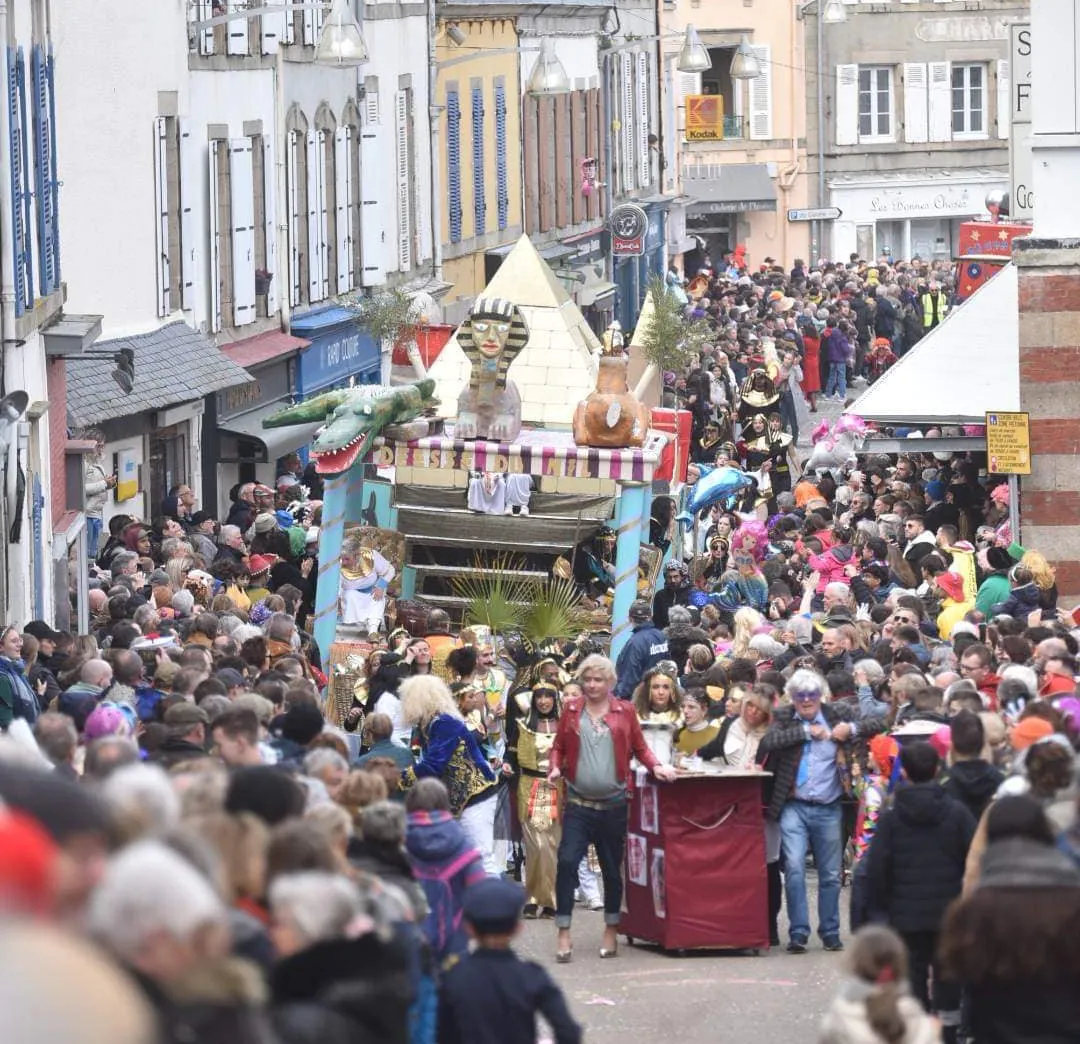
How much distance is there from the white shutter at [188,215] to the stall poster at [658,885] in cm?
1464

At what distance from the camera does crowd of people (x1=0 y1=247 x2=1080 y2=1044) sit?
6168 millimetres

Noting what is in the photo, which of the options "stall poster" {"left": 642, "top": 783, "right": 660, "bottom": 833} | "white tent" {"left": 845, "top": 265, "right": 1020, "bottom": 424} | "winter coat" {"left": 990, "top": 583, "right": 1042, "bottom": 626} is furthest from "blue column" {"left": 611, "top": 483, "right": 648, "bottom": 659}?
"stall poster" {"left": 642, "top": 783, "right": 660, "bottom": 833}

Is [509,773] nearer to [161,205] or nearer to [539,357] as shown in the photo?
[539,357]

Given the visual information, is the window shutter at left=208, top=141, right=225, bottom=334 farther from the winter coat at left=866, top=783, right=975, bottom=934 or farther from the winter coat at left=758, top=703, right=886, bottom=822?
the winter coat at left=866, top=783, right=975, bottom=934

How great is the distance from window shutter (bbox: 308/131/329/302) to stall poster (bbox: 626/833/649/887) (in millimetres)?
19119

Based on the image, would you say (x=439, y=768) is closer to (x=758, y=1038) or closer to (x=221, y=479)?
(x=758, y=1038)

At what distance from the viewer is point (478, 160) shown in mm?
40281

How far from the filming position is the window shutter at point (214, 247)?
2785 centimetres

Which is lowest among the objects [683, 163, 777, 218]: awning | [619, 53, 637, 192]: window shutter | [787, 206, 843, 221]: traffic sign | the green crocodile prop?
the green crocodile prop

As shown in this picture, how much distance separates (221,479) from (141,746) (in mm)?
16620

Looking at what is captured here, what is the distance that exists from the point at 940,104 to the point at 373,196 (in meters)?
32.2

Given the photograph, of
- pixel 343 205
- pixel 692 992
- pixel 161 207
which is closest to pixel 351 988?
pixel 692 992

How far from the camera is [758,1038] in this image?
1133 cm

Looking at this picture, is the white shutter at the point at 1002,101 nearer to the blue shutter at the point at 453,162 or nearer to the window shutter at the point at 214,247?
the blue shutter at the point at 453,162
